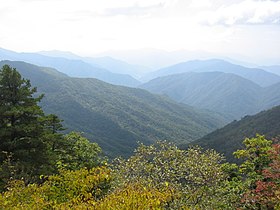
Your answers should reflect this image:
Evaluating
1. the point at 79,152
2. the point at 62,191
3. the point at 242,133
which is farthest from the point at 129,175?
A: the point at 242,133

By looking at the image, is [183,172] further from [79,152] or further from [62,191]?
[79,152]

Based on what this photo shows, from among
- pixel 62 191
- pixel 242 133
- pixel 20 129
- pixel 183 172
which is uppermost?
pixel 20 129

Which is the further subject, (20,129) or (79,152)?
(79,152)

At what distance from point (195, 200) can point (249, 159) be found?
23.4ft

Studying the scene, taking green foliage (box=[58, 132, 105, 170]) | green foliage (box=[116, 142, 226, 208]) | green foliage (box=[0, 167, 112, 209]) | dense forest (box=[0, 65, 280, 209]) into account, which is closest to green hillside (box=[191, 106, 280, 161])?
green foliage (box=[58, 132, 105, 170])

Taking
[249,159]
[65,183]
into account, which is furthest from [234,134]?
[65,183]

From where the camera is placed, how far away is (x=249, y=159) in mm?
27266

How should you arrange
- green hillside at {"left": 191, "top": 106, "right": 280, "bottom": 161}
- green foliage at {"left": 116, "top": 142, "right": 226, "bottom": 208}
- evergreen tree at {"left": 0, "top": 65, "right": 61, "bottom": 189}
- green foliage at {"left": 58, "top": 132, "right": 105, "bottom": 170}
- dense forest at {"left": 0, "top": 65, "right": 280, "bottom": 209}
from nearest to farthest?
dense forest at {"left": 0, "top": 65, "right": 280, "bottom": 209} → green foliage at {"left": 116, "top": 142, "right": 226, "bottom": 208} → evergreen tree at {"left": 0, "top": 65, "right": 61, "bottom": 189} → green foliage at {"left": 58, "top": 132, "right": 105, "bottom": 170} → green hillside at {"left": 191, "top": 106, "right": 280, "bottom": 161}

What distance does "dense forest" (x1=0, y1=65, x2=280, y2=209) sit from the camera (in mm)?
15125

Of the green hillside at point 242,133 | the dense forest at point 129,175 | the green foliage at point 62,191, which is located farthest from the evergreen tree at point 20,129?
the green hillside at point 242,133

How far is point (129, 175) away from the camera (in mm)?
24750

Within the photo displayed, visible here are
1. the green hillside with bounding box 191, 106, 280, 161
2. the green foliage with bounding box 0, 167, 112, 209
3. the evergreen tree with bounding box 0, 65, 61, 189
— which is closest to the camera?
the green foliage with bounding box 0, 167, 112, 209

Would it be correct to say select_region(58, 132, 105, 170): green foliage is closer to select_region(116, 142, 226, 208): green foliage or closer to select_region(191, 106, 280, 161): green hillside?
select_region(116, 142, 226, 208): green foliage

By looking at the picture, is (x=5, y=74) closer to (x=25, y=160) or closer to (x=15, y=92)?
(x=15, y=92)
